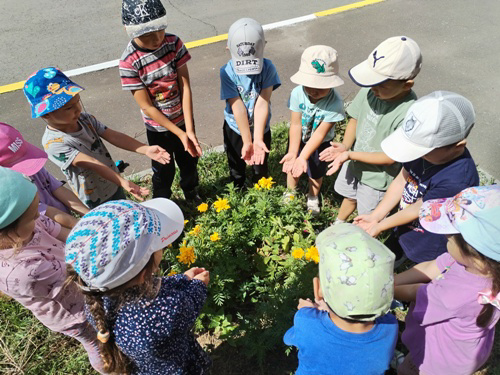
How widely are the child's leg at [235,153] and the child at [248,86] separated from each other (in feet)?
0.10

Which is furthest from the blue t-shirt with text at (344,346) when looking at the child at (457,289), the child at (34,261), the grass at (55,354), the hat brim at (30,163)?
the hat brim at (30,163)

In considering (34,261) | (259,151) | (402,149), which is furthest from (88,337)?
(402,149)

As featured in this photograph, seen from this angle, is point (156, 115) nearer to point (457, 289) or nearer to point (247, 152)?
point (247, 152)

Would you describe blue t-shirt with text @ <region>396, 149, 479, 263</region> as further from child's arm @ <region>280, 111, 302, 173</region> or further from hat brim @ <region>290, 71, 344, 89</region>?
child's arm @ <region>280, 111, 302, 173</region>

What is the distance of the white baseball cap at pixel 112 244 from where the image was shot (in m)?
1.26

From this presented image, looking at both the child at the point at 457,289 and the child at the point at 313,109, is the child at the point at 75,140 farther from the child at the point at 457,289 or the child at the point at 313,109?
the child at the point at 457,289

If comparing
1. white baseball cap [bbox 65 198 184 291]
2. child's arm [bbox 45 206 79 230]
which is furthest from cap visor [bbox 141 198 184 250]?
child's arm [bbox 45 206 79 230]

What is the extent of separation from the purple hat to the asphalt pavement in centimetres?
302

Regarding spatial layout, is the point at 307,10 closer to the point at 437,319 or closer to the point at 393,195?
the point at 393,195

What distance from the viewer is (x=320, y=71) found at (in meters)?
2.55

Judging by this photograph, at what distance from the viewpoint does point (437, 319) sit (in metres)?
1.74

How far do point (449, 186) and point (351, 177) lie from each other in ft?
3.37

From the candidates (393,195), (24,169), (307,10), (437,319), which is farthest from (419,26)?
(24,169)

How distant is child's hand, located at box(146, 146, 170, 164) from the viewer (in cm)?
280
